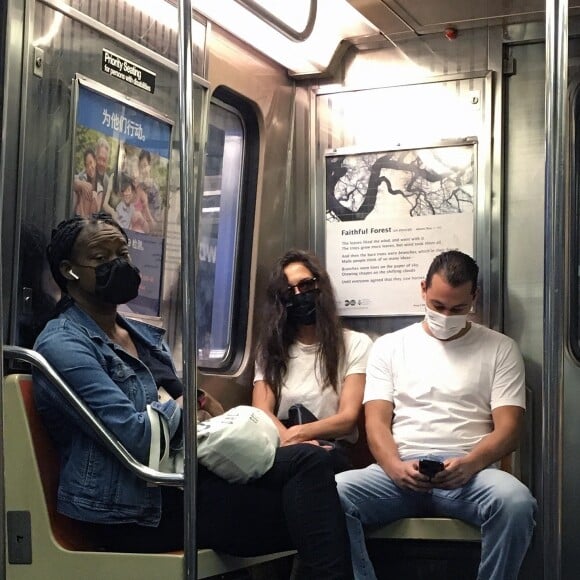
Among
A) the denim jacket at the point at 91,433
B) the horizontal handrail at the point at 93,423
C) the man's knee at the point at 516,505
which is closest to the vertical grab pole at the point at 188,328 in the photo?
the horizontal handrail at the point at 93,423

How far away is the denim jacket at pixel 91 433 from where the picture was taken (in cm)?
332

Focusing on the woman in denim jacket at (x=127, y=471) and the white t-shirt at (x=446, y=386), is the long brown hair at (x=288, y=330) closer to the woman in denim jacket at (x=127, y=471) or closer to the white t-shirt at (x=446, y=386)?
the white t-shirt at (x=446, y=386)

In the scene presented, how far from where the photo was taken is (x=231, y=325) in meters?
4.89

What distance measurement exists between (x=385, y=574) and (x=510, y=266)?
147cm

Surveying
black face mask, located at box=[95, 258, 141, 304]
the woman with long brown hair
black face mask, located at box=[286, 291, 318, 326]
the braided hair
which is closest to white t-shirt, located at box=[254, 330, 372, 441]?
the woman with long brown hair

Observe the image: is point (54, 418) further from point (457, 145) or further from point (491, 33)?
point (491, 33)

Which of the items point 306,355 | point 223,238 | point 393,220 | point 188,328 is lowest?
point 306,355

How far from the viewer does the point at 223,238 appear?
4863 mm

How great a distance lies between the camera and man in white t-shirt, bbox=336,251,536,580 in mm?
3662

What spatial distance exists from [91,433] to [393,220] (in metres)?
2.11

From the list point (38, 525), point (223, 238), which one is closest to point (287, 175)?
point (223, 238)

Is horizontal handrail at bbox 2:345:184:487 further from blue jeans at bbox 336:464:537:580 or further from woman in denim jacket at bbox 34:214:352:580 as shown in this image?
blue jeans at bbox 336:464:537:580

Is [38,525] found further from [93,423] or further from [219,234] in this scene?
[219,234]

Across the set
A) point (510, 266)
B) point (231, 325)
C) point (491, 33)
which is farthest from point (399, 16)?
point (231, 325)
